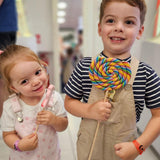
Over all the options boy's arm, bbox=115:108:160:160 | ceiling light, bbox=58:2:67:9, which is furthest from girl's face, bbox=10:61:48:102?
ceiling light, bbox=58:2:67:9

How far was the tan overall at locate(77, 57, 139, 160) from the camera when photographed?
2.65 feet

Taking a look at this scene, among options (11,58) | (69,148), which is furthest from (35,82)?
(69,148)

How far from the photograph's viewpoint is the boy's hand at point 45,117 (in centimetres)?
91

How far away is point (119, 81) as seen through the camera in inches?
30.4

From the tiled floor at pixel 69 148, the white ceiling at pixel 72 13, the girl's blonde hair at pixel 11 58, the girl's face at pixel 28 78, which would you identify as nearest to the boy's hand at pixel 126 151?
the girl's face at pixel 28 78

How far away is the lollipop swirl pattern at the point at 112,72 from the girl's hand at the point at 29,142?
427 millimetres

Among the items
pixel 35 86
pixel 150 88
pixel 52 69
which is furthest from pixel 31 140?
pixel 52 69

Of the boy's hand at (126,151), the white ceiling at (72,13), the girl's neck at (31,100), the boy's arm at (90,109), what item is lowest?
the white ceiling at (72,13)

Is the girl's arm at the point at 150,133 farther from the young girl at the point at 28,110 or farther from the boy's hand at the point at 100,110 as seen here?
the young girl at the point at 28,110

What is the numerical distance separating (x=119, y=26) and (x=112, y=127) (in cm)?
45

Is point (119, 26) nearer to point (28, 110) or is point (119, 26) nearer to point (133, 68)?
point (133, 68)

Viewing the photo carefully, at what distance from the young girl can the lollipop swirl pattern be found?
12.1 inches

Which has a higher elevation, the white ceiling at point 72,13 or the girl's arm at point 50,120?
the girl's arm at point 50,120

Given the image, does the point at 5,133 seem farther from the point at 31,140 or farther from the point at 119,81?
the point at 119,81
